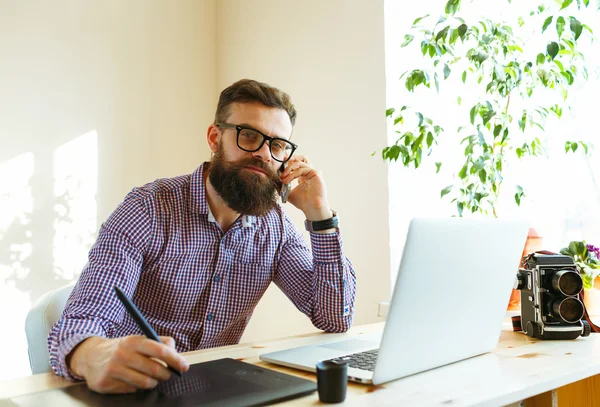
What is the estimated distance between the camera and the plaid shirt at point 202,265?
139 centimetres

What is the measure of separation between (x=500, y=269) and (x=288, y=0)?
7.91ft

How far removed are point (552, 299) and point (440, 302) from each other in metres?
0.55

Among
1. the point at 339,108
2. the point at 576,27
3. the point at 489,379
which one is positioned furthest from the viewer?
the point at 339,108

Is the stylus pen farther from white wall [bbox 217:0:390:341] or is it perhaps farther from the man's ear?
white wall [bbox 217:0:390:341]

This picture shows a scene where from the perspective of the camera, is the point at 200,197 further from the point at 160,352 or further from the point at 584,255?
the point at 584,255

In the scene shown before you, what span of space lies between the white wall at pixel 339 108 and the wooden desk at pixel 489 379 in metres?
1.28

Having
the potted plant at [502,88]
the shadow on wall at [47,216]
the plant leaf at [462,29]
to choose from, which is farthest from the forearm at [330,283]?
the shadow on wall at [47,216]

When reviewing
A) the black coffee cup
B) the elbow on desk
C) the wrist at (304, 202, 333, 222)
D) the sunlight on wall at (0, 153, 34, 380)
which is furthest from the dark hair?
the sunlight on wall at (0, 153, 34, 380)

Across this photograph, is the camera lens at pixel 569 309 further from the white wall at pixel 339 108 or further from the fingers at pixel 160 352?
the white wall at pixel 339 108

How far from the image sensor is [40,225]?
298cm

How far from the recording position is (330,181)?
9.35 ft

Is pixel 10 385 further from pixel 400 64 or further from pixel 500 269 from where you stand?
pixel 400 64

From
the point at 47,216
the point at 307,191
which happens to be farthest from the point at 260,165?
the point at 47,216

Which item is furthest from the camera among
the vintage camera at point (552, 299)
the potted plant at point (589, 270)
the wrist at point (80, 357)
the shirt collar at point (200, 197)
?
the potted plant at point (589, 270)
